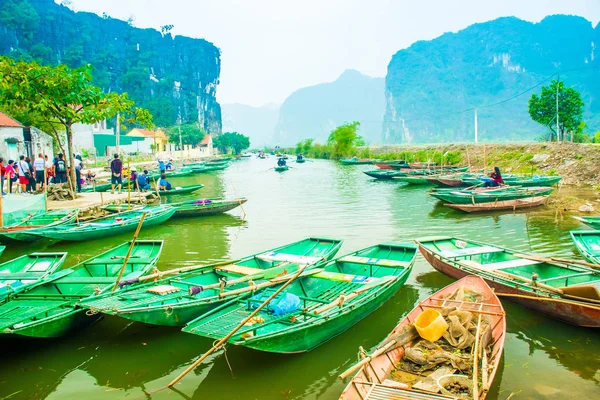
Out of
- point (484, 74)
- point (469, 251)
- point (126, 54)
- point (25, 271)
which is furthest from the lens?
point (484, 74)

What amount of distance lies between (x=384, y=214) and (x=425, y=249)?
8176 mm

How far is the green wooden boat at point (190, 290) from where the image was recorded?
577cm

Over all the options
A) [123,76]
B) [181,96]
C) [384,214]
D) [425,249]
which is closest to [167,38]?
[181,96]

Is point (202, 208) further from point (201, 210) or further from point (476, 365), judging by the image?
point (476, 365)

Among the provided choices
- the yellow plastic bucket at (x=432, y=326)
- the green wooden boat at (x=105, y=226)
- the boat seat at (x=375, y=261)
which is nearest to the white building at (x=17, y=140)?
the green wooden boat at (x=105, y=226)

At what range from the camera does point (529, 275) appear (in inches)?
303

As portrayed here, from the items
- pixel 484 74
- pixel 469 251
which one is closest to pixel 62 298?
pixel 469 251

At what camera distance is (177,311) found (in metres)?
5.87

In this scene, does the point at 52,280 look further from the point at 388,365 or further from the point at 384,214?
the point at 384,214

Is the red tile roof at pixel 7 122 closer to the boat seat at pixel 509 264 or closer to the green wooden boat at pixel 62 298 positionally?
the green wooden boat at pixel 62 298

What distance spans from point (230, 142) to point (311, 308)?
3268 inches

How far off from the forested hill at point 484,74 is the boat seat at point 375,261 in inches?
4072

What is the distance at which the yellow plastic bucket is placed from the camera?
527 centimetres

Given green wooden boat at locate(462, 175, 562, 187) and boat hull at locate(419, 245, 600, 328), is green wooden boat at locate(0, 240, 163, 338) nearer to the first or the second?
boat hull at locate(419, 245, 600, 328)
